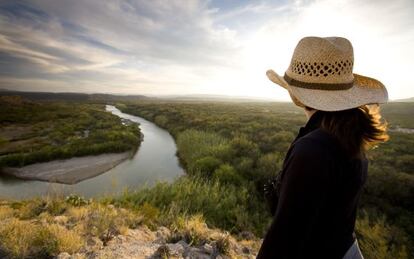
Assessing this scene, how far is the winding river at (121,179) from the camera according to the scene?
1107 centimetres

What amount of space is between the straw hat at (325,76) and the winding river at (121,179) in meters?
7.86

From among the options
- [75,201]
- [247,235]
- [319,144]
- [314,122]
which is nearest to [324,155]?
[319,144]

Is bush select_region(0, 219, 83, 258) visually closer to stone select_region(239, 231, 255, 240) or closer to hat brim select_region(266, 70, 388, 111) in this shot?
stone select_region(239, 231, 255, 240)

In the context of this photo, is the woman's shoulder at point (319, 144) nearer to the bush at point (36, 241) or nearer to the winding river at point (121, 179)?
the bush at point (36, 241)

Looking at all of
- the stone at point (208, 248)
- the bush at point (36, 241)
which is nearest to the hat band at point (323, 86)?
the stone at point (208, 248)

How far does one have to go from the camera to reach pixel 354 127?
1.29 metres

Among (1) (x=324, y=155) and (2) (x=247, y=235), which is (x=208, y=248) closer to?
(2) (x=247, y=235)

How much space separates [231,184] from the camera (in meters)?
9.46

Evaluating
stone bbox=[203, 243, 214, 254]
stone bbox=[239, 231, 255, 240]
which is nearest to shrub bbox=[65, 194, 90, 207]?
stone bbox=[203, 243, 214, 254]

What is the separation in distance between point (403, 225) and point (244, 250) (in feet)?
15.1

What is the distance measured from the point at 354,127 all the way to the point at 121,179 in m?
13.0

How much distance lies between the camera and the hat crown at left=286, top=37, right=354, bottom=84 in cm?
136

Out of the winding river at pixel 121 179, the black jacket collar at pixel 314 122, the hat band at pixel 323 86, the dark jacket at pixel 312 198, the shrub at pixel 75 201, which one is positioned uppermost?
the hat band at pixel 323 86

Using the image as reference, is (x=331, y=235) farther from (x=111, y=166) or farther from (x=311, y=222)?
(x=111, y=166)
